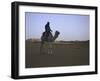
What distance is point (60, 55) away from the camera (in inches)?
54.9

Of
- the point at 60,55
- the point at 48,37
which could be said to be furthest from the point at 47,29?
the point at 60,55

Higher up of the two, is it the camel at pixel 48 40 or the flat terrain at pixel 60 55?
the camel at pixel 48 40

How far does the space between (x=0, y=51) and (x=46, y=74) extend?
25 centimetres

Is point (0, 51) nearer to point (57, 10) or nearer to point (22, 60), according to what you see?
point (22, 60)

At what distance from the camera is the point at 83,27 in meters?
1.46

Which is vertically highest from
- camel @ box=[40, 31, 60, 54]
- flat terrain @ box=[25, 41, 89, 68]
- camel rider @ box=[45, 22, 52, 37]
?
camel rider @ box=[45, 22, 52, 37]

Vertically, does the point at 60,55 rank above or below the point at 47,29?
below

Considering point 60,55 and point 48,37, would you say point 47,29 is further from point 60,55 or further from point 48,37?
point 60,55

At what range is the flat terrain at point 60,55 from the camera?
1331 millimetres

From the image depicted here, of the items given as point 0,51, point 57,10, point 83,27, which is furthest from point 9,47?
point 83,27

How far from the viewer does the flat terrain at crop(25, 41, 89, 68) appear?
133 centimetres

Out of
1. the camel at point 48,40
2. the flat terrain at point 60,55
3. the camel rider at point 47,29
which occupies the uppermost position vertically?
the camel rider at point 47,29

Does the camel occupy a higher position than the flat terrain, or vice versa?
the camel

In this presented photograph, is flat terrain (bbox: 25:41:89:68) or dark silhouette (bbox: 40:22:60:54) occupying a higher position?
dark silhouette (bbox: 40:22:60:54)
